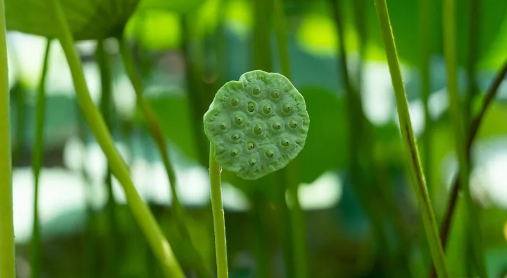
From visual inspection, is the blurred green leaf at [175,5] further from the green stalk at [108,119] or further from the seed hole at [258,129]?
the seed hole at [258,129]

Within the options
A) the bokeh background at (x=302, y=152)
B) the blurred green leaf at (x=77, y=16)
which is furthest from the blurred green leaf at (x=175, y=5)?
the blurred green leaf at (x=77, y=16)

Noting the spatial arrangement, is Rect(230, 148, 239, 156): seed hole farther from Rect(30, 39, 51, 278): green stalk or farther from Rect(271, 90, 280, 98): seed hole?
Rect(30, 39, 51, 278): green stalk

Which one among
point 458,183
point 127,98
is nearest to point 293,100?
point 458,183

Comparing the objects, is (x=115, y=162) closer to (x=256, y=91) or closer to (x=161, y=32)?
(x=256, y=91)

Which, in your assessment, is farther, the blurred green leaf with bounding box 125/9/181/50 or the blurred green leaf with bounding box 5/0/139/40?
the blurred green leaf with bounding box 125/9/181/50

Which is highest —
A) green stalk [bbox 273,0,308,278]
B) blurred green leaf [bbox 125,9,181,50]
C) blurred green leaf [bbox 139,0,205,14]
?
blurred green leaf [bbox 125,9,181,50]

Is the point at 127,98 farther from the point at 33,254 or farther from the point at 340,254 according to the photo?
the point at 33,254

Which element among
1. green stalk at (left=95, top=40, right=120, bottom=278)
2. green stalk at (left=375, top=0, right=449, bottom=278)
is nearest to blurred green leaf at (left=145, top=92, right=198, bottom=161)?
green stalk at (left=95, top=40, right=120, bottom=278)
